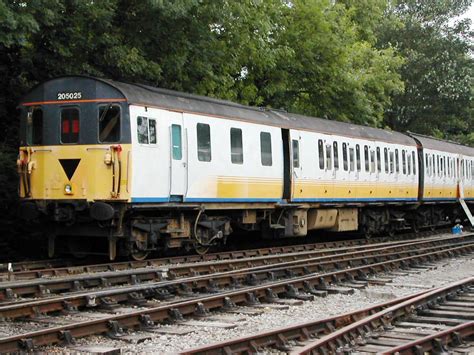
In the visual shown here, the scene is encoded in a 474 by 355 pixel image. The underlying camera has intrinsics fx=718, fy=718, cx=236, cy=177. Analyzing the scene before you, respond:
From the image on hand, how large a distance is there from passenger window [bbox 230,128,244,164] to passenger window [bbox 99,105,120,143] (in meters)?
3.35

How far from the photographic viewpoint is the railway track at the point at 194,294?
793 cm

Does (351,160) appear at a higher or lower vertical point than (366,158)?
lower

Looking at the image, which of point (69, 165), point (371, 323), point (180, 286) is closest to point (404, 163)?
point (69, 165)

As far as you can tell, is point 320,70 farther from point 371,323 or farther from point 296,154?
point 371,323

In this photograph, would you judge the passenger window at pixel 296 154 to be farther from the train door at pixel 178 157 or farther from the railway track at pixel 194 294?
the train door at pixel 178 157

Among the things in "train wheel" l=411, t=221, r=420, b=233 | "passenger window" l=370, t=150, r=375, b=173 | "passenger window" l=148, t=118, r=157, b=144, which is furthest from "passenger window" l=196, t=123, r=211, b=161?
"train wheel" l=411, t=221, r=420, b=233

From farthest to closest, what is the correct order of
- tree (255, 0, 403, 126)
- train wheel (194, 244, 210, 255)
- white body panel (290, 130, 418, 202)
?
tree (255, 0, 403, 126), white body panel (290, 130, 418, 202), train wheel (194, 244, 210, 255)

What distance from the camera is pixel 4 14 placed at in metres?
12.6

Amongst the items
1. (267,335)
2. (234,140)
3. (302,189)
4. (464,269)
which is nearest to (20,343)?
(267,335)

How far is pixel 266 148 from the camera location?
682 inches

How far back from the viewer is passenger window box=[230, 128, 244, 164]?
1605cm

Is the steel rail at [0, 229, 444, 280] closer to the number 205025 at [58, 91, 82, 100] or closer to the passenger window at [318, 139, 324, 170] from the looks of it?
the passenger window at [318, 139, 324, 170]

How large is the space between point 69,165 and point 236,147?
4.05m

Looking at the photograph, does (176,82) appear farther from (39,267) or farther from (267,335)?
(267,335)
